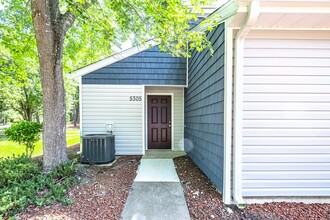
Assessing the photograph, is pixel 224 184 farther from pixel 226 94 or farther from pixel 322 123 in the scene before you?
pixel 322 123

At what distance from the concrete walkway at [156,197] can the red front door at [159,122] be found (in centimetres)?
260

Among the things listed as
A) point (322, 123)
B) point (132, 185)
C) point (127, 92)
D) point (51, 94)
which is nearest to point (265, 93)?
point (322, 123)

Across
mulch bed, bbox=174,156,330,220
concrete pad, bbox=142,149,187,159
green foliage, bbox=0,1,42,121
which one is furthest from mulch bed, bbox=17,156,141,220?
green foliage, bbox=0,1,42,121

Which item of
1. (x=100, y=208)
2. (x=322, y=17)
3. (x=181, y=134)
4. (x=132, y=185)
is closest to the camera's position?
(x=322, y=17)

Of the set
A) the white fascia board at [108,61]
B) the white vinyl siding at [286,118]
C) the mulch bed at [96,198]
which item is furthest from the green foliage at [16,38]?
the white vinyl siding at [286,118]

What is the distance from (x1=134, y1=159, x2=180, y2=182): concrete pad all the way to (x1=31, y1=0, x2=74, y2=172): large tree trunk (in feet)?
5.57

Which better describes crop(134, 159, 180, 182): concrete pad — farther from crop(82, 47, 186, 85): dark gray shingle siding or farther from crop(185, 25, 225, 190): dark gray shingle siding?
crop(82, 47, 186, 85): dark gray shingle siding

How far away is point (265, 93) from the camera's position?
2.74m

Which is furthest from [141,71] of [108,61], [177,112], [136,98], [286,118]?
[286,118]

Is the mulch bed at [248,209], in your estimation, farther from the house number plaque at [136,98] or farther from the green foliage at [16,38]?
the green foliage at [16,38]

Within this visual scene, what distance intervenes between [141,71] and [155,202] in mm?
4307

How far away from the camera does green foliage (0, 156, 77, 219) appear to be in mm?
2475

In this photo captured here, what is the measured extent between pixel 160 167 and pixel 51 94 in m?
2.88

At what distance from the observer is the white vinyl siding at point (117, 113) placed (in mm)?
6098
